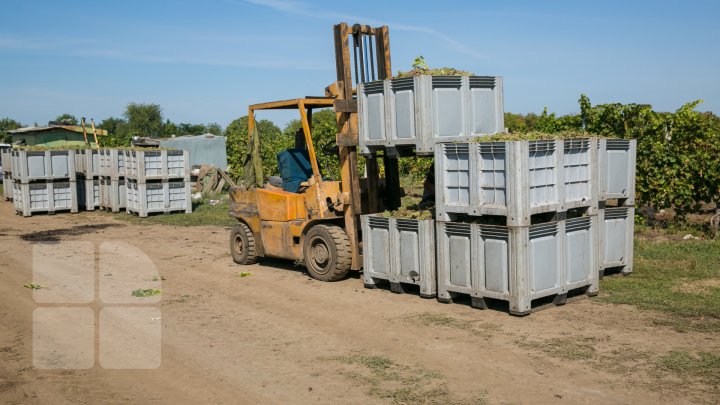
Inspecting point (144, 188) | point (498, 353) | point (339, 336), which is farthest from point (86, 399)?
point (144, 188)

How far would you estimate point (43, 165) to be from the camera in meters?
23.9

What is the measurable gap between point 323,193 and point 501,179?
368cm

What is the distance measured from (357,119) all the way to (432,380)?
5403 millimetres

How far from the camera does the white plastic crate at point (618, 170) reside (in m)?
10.8

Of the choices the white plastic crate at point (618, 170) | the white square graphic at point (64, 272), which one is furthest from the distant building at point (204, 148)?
the white plastic crate at point (618, 170)

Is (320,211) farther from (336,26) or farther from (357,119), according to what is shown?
(336,26)

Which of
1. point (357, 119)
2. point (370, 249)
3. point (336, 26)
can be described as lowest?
point (370, 249)

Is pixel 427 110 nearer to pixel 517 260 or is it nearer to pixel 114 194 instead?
pixel 517 260

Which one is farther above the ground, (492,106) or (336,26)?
(336,26)

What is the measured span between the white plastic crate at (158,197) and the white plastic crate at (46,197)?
2.78 meters

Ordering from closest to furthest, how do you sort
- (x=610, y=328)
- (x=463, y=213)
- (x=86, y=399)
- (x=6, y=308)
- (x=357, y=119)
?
(x=86, y=399), (x=610, y=328), (x=463, y=213), (x=6, y=308), (x=357, y=119)

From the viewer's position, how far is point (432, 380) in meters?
6.55

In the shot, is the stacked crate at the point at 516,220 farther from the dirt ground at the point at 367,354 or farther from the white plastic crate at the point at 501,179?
the dirt ground at the point at 367,354

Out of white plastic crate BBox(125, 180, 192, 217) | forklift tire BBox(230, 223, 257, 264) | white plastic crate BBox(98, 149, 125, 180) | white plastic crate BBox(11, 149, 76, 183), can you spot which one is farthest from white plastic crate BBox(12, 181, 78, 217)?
forklift tire BBox(230, 223, 257, 264)
